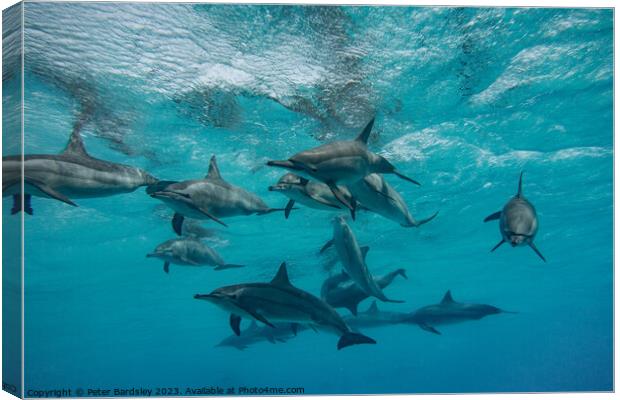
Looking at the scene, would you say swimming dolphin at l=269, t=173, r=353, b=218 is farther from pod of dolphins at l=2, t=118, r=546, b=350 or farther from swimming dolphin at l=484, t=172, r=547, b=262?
swimming dolphin at l=484, t=172, r=547, b=262

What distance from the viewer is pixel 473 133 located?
1359 centimetres

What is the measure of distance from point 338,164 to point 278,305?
2834 millimetres

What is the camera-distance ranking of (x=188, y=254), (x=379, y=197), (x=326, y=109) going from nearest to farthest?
(x=379, y=197), (x=188, y=254), (x=326, y=109)

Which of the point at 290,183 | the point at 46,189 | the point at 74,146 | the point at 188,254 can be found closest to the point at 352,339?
the point at 290,183

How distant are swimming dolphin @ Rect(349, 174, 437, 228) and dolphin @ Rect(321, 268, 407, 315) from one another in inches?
152

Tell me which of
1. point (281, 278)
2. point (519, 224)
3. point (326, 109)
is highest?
point (326, 109)

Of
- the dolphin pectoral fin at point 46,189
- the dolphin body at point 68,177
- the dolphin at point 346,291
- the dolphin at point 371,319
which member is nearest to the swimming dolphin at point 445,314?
the dolphin at point 346,291

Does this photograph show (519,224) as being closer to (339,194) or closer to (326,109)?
(339,194)

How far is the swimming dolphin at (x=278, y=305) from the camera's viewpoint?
22.1ft

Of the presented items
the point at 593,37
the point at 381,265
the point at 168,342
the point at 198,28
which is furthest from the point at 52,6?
the point at 168,342

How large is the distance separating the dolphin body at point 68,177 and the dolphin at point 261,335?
1035cm

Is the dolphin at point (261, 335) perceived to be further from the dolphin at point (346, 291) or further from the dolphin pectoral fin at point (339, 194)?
the dolphin pectoral fin at point (339, 194)

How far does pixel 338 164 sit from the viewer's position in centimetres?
534

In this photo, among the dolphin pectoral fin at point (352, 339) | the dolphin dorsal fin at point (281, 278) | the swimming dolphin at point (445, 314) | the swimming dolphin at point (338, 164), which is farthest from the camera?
the swimming dolphin at point (445, 314)
